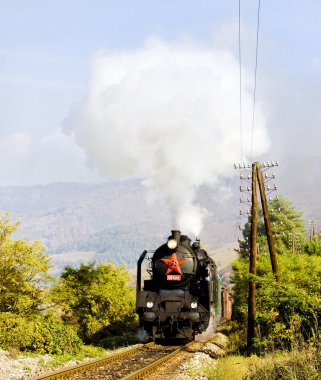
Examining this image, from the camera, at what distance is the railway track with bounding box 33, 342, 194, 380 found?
46.2ft

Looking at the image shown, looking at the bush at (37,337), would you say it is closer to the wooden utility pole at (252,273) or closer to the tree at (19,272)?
the tree at (19,272)

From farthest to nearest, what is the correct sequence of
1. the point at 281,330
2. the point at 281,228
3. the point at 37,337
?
the point at 281,228
the point at 37,337
the point at 281,330

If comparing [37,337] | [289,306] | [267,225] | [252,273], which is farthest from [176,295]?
[289,306]

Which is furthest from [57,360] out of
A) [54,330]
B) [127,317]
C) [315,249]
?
[315,249]

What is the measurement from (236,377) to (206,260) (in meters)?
12.3

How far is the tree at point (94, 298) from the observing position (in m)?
28.9

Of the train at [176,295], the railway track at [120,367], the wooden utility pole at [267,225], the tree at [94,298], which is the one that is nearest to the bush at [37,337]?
the railway track at [120,367]

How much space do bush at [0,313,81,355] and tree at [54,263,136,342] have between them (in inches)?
261

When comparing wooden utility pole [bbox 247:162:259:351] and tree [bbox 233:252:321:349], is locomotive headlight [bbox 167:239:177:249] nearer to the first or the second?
wooden utility pole [bbox 247:162:259:351]

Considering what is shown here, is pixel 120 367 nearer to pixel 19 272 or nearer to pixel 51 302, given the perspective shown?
pixel 19 272

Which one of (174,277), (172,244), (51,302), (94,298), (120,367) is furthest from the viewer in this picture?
(94,298)

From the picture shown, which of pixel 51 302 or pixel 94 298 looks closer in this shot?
pixel 51 302

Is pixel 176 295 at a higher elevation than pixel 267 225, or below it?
below

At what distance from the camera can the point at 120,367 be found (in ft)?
53.6
